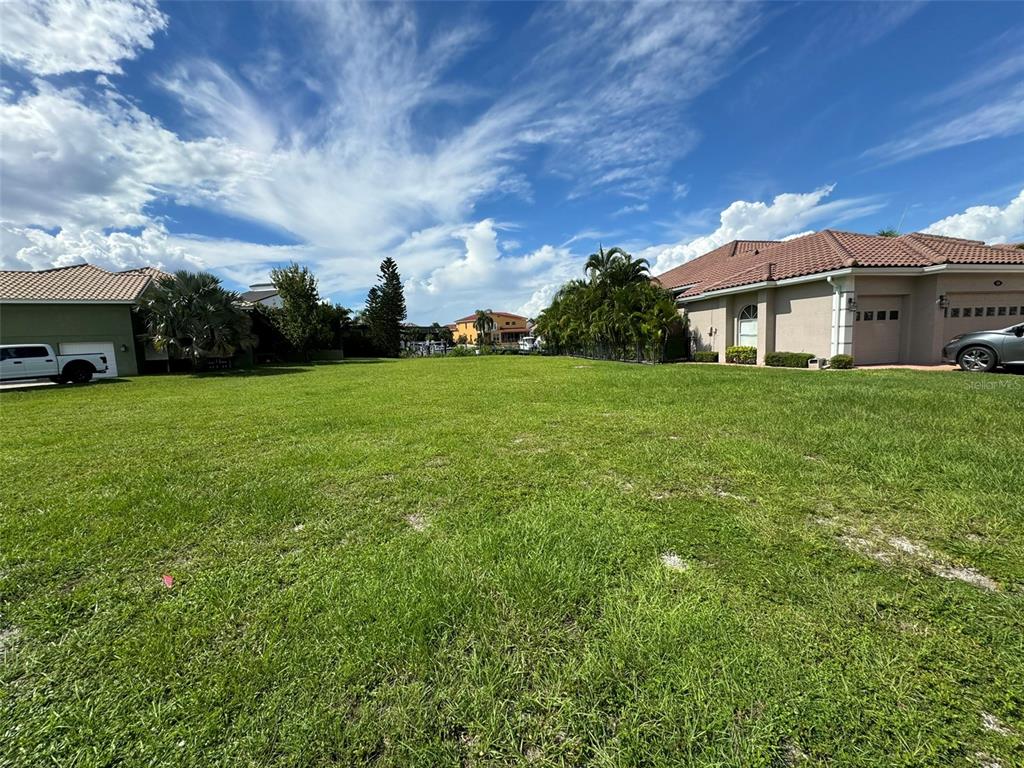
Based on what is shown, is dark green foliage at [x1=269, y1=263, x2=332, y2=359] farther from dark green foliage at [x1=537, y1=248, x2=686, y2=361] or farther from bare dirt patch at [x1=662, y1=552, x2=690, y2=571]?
bare dirt patch at [x1=662, y1=552, x2=690, y2=571]

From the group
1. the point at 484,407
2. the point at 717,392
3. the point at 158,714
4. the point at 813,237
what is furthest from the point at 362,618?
the point at 813,237

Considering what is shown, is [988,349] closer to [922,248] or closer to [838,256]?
[838,256]

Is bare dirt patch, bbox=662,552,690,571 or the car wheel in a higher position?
the car wheel

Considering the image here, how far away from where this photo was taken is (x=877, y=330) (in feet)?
51.6

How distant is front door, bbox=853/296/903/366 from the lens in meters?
15.5

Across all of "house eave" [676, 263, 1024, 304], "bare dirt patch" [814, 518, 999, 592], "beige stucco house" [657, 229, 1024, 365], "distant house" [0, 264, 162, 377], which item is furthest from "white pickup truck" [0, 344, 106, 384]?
"house eave" [676, 263, 1024, 304]

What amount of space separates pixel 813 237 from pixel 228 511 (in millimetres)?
24712

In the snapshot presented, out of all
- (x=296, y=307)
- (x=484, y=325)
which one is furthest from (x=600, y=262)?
(x=484, y=325)

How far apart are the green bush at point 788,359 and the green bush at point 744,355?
938 mm

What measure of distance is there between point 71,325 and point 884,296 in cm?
3513

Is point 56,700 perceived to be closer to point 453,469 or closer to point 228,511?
point 228,511

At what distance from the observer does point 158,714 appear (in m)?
1.80

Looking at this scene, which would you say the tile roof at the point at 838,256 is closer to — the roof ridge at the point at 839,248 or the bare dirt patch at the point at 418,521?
the roof ridge at the point at 839,248

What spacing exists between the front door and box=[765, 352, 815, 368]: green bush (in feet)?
5.18
